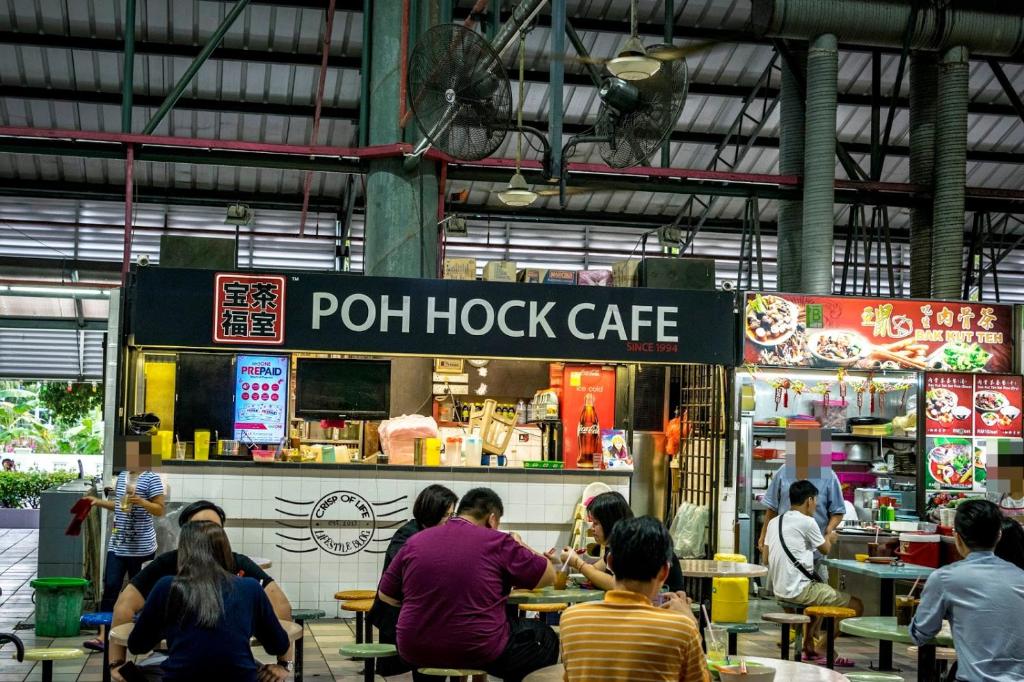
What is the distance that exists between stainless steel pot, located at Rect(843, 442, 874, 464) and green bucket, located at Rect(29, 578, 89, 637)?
319 inches

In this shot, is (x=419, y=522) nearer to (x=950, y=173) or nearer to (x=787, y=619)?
(x=787, y=619)

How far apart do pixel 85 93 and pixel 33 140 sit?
4.37 metres

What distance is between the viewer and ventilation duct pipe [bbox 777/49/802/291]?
14.4 m

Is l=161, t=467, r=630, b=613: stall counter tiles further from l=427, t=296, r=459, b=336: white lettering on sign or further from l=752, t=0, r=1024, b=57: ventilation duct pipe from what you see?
l=752, t=0, r=1024, b=57: ventilation duct pipe

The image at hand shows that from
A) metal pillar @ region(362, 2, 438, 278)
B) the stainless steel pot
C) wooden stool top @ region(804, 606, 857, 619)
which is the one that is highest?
metal pillar @ region(362, 2, 438, 278)

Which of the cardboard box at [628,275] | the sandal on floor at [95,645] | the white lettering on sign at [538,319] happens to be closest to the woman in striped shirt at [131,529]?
the sandal on floor at [95,645]

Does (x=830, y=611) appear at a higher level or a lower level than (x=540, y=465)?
lower

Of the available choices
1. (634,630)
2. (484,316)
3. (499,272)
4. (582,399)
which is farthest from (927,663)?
(582,399)

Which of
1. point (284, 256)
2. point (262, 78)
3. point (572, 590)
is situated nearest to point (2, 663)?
point (572, 590)

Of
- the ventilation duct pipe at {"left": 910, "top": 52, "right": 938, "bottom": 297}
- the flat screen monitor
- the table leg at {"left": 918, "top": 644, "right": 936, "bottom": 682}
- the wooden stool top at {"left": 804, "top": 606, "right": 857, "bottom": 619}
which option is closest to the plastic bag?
the wooden stool top at {"left": 804, "top": 606, "right": 857, "bottom": 619}

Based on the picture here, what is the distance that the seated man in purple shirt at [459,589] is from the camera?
16.9ft

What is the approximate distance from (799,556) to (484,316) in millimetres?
3876

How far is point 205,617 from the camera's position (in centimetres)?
424

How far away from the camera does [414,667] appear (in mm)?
5332
